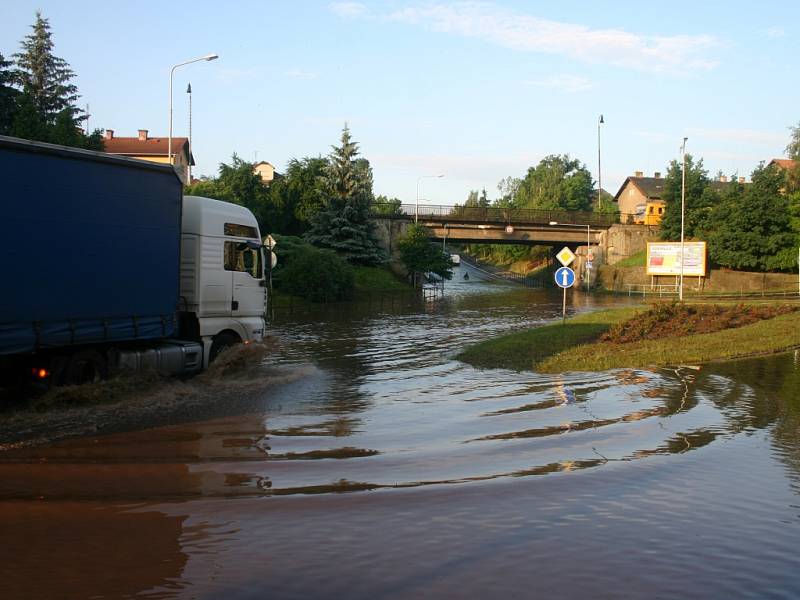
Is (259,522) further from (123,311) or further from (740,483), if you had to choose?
(123,311)

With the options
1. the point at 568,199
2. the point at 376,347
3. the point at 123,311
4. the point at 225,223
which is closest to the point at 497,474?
the point at 123,311

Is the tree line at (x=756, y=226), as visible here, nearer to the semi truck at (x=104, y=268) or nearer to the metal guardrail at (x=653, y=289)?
the metal guardrail at (x=653, y=289)

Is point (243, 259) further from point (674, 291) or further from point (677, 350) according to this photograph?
point (674, 291)

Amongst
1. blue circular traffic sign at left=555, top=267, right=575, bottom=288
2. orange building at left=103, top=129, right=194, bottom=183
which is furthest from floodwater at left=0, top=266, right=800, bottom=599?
orange building at left=103, top=129, right=194, bottom=183

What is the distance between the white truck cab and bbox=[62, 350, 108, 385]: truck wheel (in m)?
2.45

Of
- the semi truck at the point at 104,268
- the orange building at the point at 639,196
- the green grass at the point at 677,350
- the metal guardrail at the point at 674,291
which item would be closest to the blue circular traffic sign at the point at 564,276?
the green grass at the point at 677,350

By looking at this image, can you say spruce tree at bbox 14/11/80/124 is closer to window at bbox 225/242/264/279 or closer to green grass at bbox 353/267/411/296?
green grass at bbox 353/267/411/296

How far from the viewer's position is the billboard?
59156 millimetres

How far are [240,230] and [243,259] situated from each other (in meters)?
0.60

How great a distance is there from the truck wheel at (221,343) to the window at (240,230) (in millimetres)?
2037

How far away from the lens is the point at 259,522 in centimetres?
610

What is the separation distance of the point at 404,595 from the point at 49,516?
322cm

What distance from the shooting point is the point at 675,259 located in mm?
60844

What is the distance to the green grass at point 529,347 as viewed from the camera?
17.2 metres
